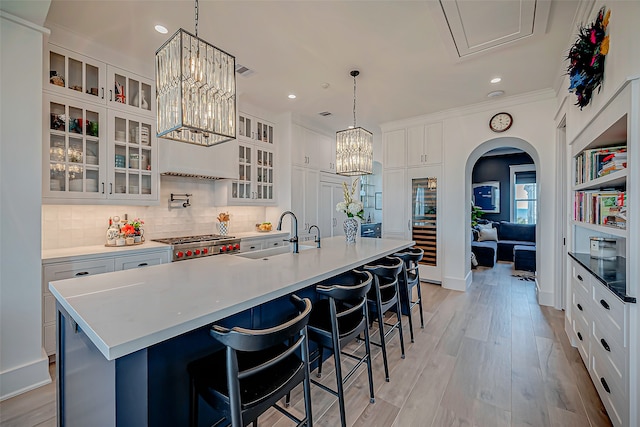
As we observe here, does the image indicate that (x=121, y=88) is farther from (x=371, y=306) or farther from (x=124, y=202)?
(x=371, y=306)

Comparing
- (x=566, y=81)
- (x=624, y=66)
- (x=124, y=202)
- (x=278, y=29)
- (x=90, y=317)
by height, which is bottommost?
(x=90, y=317)

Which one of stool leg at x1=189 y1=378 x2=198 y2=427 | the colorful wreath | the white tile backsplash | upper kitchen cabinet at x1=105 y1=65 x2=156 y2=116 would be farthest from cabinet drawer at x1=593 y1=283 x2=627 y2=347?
upper kitchen cabinet at x1=105 y1=65 x2=156 y2=116

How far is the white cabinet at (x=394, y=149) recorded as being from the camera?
5.09 m

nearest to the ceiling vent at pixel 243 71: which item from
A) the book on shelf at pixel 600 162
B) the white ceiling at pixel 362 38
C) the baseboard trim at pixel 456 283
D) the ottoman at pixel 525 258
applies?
the white ceiling at pixel 362 38

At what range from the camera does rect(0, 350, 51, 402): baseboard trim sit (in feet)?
6.45

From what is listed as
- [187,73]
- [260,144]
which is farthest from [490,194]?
[187,73]

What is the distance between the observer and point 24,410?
184cm

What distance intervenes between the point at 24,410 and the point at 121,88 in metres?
2.93

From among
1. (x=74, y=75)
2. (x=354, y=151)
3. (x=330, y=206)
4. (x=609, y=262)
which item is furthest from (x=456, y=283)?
(x=74, y=75)

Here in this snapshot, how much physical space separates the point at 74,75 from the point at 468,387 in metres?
4.46

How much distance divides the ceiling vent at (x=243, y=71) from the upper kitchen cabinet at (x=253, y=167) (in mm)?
980

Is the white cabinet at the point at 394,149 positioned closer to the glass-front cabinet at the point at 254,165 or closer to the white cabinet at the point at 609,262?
the glass-front cabinet at the point at 254,165

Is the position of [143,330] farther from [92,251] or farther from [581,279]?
[581,279]

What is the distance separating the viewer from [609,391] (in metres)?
1.66
